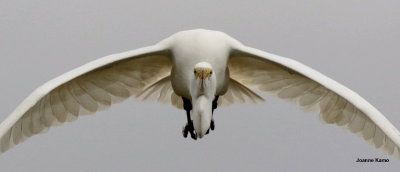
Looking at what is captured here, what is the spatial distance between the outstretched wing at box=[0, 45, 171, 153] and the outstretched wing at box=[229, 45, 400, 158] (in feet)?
2.61

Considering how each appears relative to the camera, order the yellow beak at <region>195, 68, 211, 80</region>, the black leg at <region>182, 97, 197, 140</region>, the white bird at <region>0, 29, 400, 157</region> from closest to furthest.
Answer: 1. the yellow beak at <region>195, 68, 211, 80</region>
2. the white bird at <region>0, 29, 400, 157</region>
3. the black leg at <region>182, 97, 197, 140</region>

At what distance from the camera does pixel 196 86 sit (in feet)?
23.7

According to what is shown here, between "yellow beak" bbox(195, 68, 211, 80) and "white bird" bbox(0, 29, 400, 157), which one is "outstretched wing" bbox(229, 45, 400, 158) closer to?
"white bird" bbox(0, 29, 400, 157)

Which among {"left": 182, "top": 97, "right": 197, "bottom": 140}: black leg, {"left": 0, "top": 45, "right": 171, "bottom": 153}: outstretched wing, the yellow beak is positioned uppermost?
the yellow beak

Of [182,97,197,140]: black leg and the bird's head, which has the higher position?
the bird's head

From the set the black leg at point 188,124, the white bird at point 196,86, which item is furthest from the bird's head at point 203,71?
the black leg at point 188,124

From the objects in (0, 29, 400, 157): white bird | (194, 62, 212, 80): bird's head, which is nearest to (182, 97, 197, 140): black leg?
(0, 29, 400, 157): white bird

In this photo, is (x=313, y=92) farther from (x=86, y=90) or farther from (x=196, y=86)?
(x=86, y=90)

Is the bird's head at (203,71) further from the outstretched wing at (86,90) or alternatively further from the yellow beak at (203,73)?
the outstretched wing at (86,90)

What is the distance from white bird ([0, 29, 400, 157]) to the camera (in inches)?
293

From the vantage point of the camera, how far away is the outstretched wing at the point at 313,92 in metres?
7.50

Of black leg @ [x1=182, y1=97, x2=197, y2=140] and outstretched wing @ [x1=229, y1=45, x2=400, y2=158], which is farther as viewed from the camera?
black leg @ [x1=182, y1=97, x2=197, y2=140]

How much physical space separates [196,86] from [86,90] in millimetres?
1329

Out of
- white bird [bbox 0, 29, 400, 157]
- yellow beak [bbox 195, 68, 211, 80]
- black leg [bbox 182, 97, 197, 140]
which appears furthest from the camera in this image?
black leg [bbox 182, 97, 197, 140]
